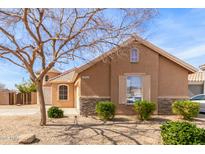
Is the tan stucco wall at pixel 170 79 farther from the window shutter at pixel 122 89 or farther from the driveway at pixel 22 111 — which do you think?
the driveway at pixel 22 111

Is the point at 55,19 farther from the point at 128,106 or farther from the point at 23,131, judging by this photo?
the point at 128,106

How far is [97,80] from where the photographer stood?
48.0ft

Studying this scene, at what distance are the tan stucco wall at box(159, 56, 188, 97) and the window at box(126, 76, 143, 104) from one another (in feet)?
4.70

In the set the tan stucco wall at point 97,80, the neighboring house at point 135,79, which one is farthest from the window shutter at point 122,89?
the tan stucco wall at point 97,80

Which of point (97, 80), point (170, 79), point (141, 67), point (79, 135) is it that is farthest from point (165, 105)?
point (79, 135)

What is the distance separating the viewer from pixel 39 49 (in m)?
10.6

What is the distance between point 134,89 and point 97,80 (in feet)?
8.14

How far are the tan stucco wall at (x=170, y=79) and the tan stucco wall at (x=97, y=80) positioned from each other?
3.58 metres

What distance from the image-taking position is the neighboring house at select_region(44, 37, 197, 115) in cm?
1446

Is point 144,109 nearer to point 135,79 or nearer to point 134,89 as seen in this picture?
point 134,89

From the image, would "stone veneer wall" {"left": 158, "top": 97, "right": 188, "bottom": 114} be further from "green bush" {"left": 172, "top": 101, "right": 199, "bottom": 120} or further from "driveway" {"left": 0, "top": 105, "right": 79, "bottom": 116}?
"driveway" {"left": 0, "top": 105, "right": 79, "bottom": 116}

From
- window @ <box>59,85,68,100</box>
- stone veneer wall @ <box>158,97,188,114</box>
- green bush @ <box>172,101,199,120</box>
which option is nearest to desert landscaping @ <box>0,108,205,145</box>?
green bush @ <box>172,101,199,120</box>
